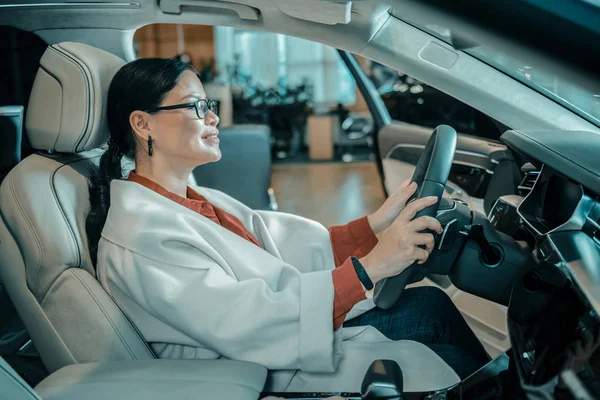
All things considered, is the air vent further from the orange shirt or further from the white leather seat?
the white leather seat

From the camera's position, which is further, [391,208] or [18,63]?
[18,63]

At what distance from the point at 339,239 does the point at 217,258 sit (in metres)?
0.48

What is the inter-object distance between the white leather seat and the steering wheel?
0.93 ft

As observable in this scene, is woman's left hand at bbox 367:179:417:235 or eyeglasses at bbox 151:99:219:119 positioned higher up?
eyeglasses at bbox 151:99:219:119

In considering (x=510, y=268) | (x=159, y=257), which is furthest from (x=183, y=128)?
(x=510, y=268)

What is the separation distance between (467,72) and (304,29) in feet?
1.35

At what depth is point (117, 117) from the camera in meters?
1.51

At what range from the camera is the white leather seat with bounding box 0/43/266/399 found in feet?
4.13

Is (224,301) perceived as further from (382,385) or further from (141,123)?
(141,123)

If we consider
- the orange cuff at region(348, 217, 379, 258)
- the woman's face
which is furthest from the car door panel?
the woman's face

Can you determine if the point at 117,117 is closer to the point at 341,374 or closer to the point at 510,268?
the point at 341,374

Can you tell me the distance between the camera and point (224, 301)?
1218 millimetres

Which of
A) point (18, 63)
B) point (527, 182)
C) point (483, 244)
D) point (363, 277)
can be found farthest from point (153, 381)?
point (18, 63)

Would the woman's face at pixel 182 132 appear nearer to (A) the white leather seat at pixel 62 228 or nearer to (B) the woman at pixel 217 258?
(B) the woman at pixel 217 258
